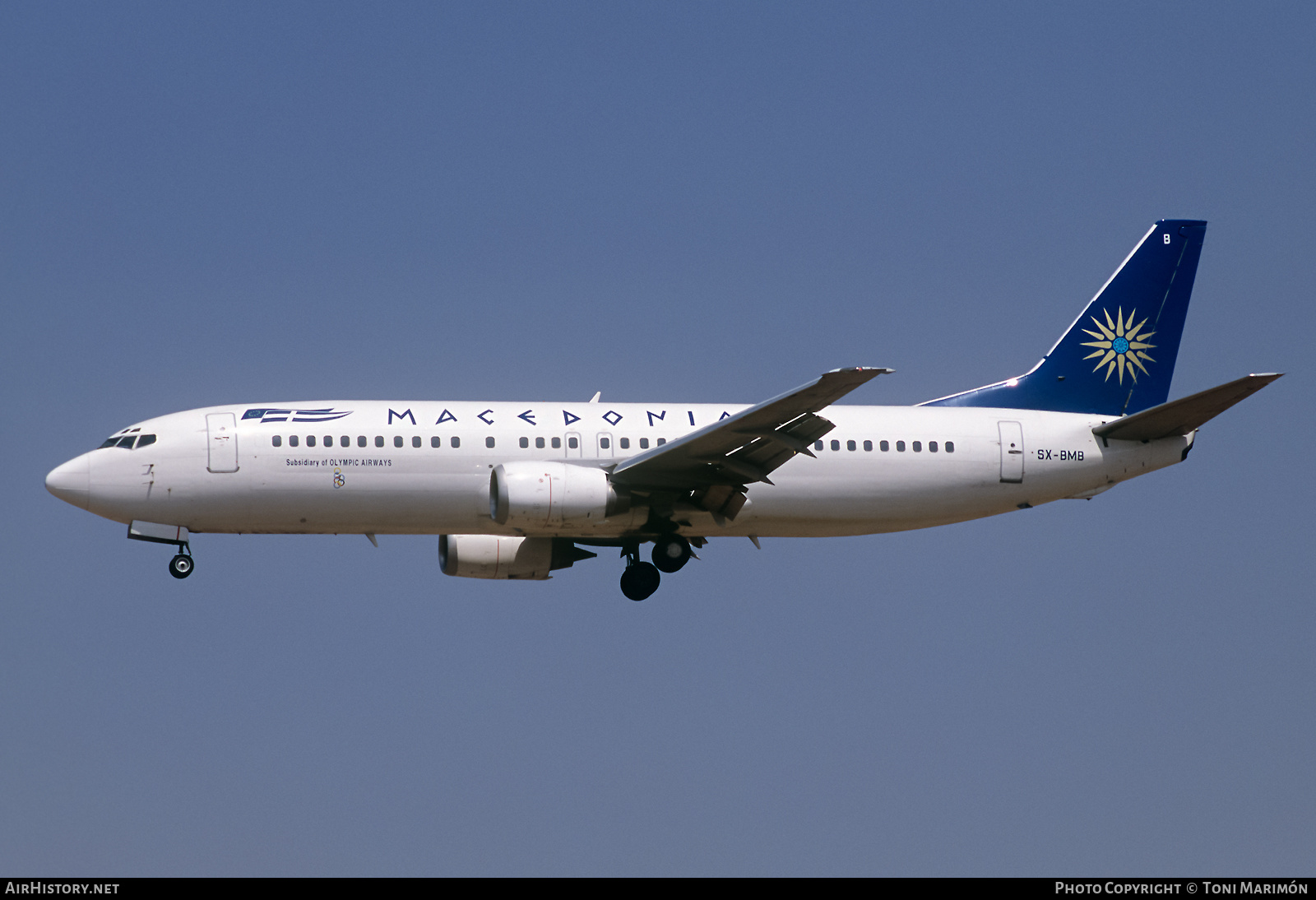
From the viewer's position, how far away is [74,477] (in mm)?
36531

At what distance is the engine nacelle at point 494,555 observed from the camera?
131 ft

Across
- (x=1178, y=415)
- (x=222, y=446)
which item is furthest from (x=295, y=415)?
(x=1178, y=415)

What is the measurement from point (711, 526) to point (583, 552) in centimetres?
391

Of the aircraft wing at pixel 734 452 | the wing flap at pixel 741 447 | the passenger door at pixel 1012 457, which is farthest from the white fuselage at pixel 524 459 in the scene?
the wing flap at pixel 741 447

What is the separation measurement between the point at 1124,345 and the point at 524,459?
1548 cm

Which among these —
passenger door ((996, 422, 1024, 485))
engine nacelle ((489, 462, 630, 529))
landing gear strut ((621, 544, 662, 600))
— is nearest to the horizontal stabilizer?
passenger door ((996, 422, 1024, 485))

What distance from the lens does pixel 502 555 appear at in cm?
4009

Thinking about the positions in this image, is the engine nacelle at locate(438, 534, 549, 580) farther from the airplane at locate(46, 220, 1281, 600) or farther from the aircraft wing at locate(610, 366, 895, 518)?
the aircraft wing at locate(610, 366, 895, 518)

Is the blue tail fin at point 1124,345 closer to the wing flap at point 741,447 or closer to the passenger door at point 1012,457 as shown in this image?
the passenger door at point 1012,457

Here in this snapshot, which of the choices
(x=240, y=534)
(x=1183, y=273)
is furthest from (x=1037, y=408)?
(x=240, y=534)

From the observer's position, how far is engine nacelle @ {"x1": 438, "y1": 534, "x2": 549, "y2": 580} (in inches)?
1572

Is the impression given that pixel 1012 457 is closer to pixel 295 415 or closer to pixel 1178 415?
pixel 1178 415

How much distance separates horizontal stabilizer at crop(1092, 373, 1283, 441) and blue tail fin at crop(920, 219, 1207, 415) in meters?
1.35
